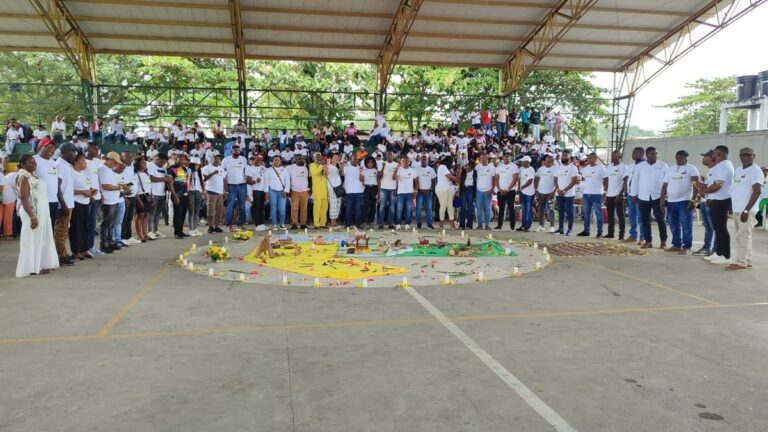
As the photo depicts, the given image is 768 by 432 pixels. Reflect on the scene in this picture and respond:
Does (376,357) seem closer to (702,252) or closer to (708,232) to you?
(702,252)

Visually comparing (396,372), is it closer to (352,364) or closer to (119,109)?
(352,364)

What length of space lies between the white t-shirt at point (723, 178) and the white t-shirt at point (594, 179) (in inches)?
150

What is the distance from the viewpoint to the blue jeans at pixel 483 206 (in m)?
14.7

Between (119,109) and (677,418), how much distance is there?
3723 centimetres

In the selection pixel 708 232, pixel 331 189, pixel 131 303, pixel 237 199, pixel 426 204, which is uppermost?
pixel 331 189

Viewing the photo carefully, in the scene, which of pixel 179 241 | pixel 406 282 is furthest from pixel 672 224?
pixel 179 241

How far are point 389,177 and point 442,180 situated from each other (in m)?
1.55

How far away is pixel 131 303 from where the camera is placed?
6168 millimetres

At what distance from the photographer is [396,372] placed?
406cm

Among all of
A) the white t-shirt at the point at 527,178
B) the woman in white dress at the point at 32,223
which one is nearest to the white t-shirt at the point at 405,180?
the white t-shirt at the point at 527,178

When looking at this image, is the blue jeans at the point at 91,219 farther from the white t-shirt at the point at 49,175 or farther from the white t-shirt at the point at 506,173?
the white t-shirt at the point at 506,173

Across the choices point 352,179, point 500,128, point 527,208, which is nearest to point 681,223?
point 527,208

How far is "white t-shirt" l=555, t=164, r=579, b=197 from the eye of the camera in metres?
13.7

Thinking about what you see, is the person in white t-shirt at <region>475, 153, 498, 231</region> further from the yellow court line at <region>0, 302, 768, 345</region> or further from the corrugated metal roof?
the corrugated metal roof
